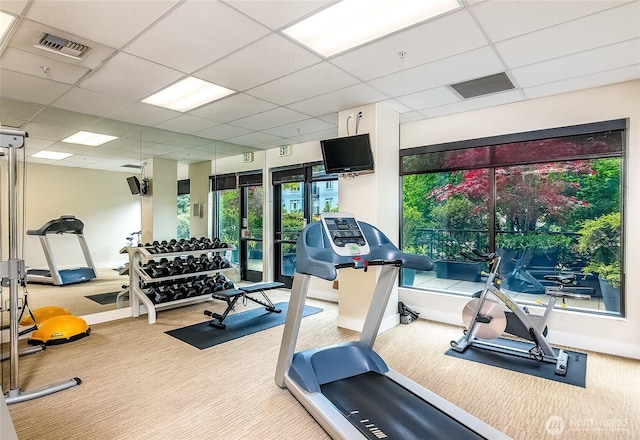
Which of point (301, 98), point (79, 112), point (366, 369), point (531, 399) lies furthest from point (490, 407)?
point (79, 112)

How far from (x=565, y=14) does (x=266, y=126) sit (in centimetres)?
392

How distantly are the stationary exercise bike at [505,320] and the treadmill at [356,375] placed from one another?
4.18 feet

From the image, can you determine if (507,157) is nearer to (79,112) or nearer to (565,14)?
(565,14)

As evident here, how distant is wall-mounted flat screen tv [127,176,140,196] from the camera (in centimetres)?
530

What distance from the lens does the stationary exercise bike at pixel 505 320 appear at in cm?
355

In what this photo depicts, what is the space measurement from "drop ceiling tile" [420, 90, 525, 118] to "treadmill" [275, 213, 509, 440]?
7.36 feet

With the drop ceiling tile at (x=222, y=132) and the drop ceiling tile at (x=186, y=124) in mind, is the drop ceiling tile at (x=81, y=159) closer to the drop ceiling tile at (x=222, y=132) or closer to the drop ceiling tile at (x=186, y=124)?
the drop ceiling tile at (x=186, y=124)

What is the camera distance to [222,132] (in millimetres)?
5816

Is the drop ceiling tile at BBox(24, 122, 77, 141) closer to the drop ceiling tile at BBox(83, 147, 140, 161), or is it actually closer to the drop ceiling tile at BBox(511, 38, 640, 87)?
the drop ceiling tile at BBox(83, 147, 140, 161)

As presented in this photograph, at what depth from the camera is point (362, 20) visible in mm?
2607

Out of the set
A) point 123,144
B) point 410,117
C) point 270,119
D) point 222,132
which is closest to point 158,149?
point 123,144

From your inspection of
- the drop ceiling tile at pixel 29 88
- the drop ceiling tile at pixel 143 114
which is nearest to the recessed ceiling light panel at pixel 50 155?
the drop ceiling tile at pixel 29 88

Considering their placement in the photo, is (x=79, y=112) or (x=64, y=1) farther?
(x=79, y=112)

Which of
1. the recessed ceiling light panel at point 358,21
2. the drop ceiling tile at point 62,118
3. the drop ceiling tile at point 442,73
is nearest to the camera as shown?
the recessed ceiling light panel at point 358,21
